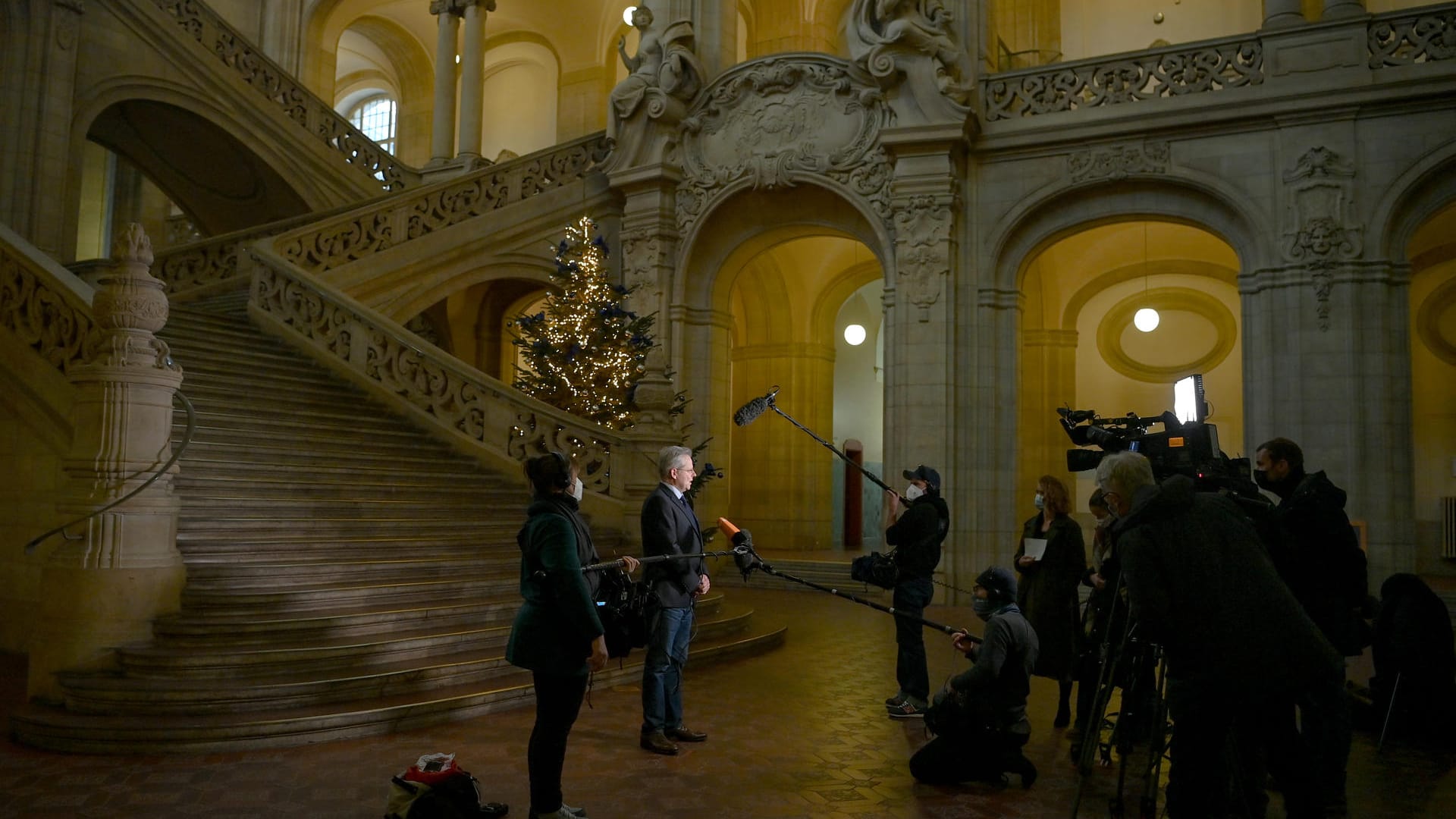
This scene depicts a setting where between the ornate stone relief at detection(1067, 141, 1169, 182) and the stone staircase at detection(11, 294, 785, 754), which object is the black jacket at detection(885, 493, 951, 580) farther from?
the ornate stone relief at detection(1067, 141, 1169, 182)

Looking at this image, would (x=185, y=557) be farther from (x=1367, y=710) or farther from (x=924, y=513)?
(x=1367, y=710)

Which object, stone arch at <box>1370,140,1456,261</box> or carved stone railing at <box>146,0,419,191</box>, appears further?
carved stone railing at <box>146,0,419,191</box>

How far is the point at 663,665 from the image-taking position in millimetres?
5586

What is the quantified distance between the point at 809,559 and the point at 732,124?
681cm

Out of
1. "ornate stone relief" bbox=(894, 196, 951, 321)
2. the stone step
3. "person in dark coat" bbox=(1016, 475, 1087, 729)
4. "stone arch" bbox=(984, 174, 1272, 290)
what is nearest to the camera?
the stone step

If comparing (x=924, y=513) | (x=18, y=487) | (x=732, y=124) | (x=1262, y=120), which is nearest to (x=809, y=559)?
(x=732, y=124)

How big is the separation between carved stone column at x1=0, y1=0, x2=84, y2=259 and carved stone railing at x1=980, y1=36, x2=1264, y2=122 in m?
12.7

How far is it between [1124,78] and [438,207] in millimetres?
9690

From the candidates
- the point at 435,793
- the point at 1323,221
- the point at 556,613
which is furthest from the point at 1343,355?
the point at 435,793

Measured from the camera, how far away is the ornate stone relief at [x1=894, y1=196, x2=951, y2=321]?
13.6 m

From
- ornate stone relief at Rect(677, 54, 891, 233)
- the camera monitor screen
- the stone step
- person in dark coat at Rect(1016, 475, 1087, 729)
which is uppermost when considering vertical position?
ornate stone relief at Rect(677, 54, 891, 233)

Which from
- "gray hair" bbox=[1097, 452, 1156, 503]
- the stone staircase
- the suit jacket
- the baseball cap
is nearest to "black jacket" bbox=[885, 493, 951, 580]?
the baseball cap

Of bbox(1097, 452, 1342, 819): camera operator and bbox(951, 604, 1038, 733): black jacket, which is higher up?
bbox(1097, 452, 1342, 819): camera operator

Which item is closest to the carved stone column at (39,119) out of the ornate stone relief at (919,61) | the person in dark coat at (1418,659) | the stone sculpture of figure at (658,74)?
the stone sculpture of figure at (658,74)
